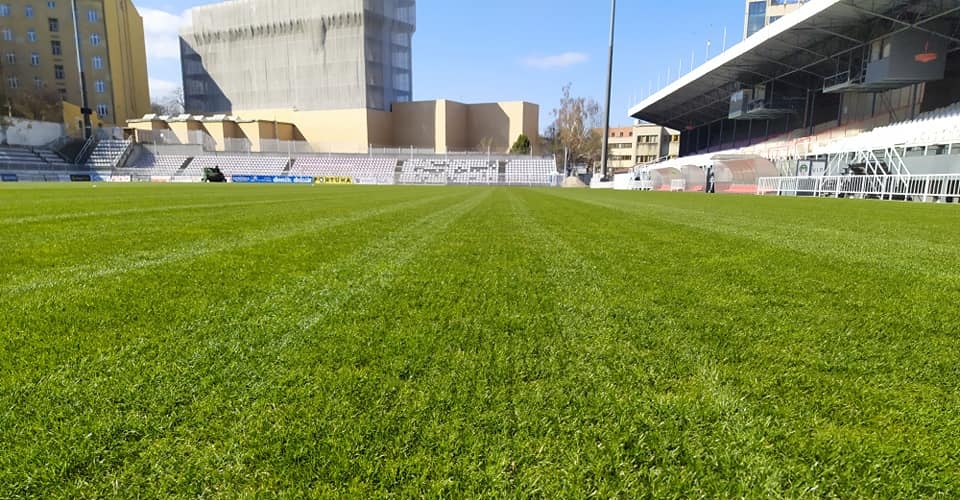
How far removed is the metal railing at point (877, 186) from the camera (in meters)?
13.5

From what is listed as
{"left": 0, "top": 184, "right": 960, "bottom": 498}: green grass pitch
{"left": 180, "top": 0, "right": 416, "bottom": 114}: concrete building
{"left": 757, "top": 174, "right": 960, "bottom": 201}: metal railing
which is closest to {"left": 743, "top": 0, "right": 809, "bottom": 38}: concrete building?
{"left": 757, "top": 174, "right": 960, "bottom": 201}: metal railing

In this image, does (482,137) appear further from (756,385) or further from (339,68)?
(756,385)

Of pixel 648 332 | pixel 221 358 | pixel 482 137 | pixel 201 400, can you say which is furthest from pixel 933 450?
pixel 482 137

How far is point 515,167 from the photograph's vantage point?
47031 mm

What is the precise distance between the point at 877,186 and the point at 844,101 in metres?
18.3

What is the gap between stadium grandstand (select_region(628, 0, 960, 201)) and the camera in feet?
55.1

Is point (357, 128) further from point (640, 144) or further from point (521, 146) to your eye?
point (640, 144)

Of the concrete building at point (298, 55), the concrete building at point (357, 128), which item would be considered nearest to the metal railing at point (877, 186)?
the concrete building at point (357, 128)

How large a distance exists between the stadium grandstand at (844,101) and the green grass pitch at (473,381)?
16.7m

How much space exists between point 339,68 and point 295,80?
6.29 meters

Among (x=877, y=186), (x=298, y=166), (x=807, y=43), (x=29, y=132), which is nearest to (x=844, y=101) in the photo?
(x=807, y=43)

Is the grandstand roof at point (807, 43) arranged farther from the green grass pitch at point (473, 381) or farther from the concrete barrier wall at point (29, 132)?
the concrete barrier wall at point (29, 132)

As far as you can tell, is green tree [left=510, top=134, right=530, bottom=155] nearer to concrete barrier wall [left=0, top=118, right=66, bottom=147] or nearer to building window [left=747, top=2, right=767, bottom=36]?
building window [left=747, top=2, right=767, bottom=36]

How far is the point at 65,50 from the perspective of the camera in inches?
1994
